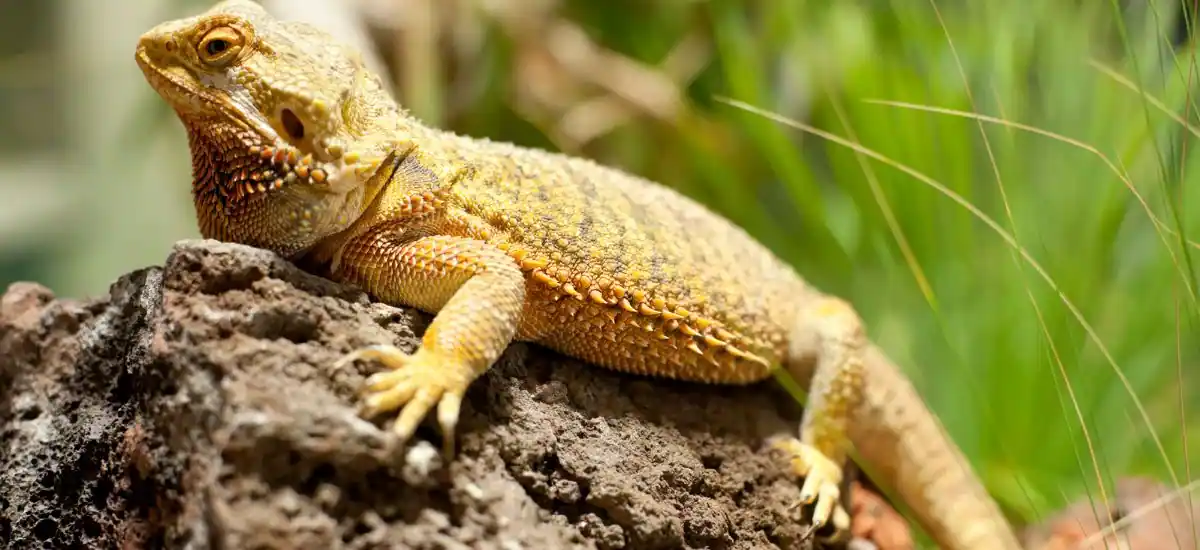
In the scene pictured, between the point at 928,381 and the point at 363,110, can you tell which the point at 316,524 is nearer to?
the point at 363,110

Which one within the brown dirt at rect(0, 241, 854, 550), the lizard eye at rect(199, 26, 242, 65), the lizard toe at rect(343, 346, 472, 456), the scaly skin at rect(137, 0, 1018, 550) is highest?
the lizard eye at rect(199, 26, 242, 65)

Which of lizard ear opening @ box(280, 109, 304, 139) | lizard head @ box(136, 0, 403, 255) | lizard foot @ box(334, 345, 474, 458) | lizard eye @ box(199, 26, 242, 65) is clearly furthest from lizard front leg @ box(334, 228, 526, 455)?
lizard eye @ box(199, 26, 242, 65)

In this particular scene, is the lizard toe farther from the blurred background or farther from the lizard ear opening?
the blurred background

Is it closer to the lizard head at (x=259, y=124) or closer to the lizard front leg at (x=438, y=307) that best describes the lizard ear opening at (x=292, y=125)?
the lizard head at (x=259, y=124)

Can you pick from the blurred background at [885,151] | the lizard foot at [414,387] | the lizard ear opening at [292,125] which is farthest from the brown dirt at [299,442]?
the blurred background at [885,151]

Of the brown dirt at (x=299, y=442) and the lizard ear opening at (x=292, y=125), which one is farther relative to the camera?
the lizard ear opening at (x=292, y=125)

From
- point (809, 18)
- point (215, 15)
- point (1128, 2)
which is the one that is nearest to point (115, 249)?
point (215, 15)

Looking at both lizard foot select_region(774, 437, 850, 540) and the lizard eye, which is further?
lizard foot select_region(774, 437, 850, 540)

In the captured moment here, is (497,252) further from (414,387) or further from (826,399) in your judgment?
(826,399)
